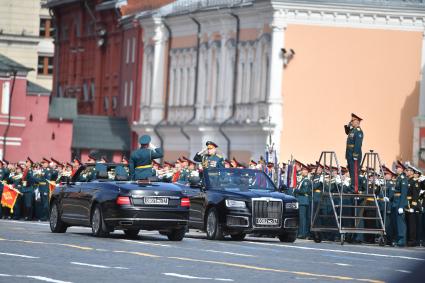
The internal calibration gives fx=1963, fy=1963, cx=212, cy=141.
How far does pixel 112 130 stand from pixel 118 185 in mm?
60725

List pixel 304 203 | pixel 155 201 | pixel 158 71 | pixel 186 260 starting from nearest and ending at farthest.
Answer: pixel 186 260, pixel 155 201, pixel 304 203, pixel 158 71

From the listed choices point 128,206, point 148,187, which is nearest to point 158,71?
point 148,187

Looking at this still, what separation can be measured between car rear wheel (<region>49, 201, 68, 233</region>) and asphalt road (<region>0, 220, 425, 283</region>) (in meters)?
0.29

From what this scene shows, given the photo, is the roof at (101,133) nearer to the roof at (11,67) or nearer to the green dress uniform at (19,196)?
the roof at (11,67)

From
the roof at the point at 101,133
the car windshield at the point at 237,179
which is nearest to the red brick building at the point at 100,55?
the roof at the point at 101,133

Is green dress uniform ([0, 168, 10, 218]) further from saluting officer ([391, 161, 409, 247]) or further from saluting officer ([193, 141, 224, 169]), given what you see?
saluting officer ([391, 161, 409, 247])

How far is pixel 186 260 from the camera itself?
30.8 meters

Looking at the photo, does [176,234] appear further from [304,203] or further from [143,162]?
[304,203]

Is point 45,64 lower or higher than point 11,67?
higher

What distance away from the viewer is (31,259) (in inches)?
1164

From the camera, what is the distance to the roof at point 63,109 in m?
97.6

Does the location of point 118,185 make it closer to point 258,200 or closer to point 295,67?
point 258,200

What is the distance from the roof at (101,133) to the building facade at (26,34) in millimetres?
30921

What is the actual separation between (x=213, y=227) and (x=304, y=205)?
5.72 meters
